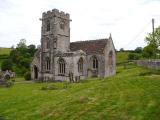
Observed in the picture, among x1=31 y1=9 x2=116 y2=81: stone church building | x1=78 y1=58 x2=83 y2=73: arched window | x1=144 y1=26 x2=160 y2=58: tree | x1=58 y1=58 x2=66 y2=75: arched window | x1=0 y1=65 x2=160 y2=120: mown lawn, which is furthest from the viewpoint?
x1=144 y1=26 x2=160 y2=58: tree

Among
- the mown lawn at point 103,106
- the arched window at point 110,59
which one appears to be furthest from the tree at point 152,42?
the mown lawn at point 103,106

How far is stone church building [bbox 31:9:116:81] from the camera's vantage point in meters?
52.8

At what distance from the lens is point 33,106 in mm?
23062

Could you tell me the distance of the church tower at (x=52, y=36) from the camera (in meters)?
56.2

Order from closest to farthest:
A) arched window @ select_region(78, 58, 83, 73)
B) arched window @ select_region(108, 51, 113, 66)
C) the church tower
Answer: arched window @ select_region(78, 58, 83, 73) → arched window @ select_region(108, 51, 113, 66) → the church tower

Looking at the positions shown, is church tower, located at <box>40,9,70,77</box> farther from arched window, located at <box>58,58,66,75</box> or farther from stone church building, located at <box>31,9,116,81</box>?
arched window, located at <box>58,58,66,75</box>

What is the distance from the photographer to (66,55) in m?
53.2

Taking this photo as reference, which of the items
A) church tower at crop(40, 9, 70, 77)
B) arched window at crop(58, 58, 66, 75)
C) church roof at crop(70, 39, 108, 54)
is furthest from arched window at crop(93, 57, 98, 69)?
church tower at crop(40, 9, 70, 77)

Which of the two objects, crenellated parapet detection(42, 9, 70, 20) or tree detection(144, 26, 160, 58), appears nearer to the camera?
crenellated parapet detection(42, 9, 70, 20)

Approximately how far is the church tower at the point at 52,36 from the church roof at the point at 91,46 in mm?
A: 1866

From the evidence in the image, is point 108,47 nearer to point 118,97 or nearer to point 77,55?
point 77,55

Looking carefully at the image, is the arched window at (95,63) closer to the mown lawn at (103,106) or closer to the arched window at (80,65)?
the arched window at (80,65)

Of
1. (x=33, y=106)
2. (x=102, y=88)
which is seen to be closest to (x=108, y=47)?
(x=102, y=88)

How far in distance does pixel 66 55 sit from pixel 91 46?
19.6 ft
